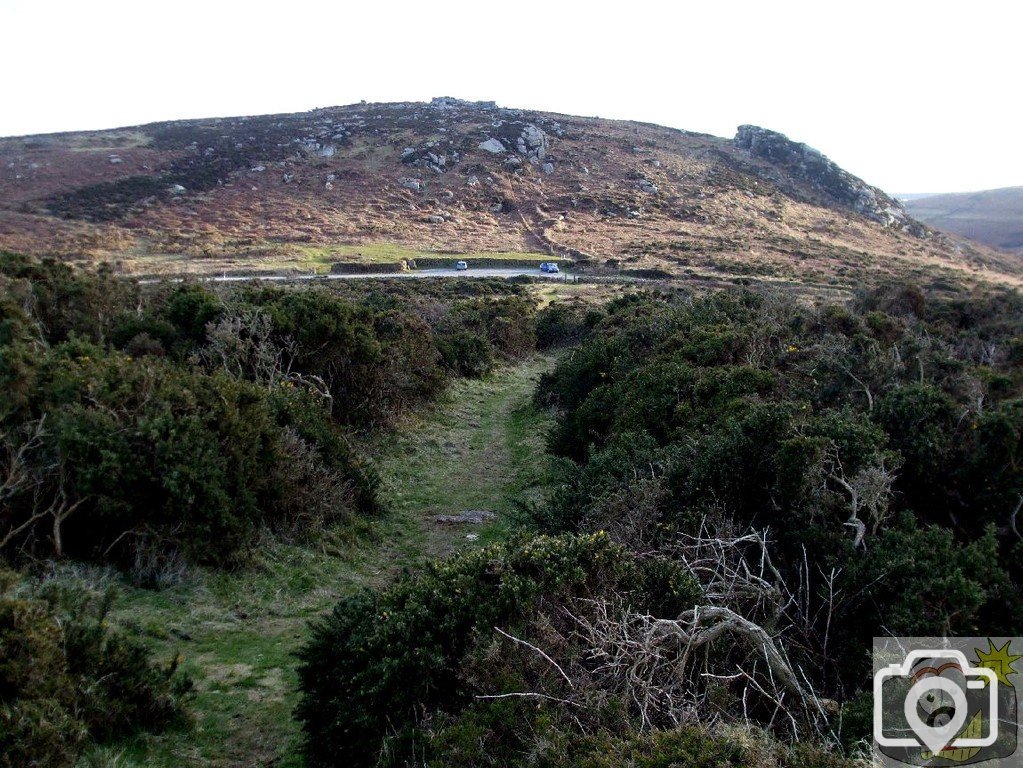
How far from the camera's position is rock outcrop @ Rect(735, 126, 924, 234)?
8006 centimetres

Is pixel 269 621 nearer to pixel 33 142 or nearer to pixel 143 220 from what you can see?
pixel 143 220

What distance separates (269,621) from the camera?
5785mm

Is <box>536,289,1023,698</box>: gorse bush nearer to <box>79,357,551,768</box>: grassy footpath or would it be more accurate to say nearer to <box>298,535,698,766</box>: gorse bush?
<box>298,535,698,766</box>: gorse bush

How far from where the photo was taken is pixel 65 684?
3387 mm

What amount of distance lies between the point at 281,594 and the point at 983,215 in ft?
487

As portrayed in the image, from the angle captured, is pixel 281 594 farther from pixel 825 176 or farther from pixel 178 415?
pixel 825 176

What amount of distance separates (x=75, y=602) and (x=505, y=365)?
15.5 metres

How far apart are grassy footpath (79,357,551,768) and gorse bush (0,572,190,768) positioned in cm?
18

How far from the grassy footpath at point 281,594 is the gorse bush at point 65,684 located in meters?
0.18

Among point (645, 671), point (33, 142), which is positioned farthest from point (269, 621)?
point (33, 142)

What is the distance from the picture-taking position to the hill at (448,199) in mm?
47188

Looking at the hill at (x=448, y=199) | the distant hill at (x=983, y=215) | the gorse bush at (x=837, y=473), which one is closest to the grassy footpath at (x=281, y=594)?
the gorse bush at (x=837, y=473)

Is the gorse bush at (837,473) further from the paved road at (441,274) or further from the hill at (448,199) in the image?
the hill at (448,199)

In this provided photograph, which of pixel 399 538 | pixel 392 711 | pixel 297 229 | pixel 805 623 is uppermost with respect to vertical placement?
pixel 297 229
